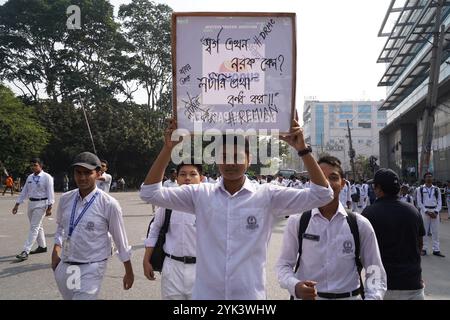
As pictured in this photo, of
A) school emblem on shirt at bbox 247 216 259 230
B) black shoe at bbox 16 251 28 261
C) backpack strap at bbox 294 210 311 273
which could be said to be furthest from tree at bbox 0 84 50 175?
school emblem on shirt at bbox 247 216 259 230

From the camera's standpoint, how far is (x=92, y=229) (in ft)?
12.5

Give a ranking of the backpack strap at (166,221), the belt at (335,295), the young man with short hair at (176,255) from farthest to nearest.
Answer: the backpack strap at (166,221) → the young man with short hair at (176,255) → the belt at (335,295)

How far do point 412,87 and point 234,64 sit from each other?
1441 inches

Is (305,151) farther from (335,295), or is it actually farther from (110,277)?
(110,277)

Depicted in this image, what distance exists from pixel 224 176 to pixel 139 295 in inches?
140

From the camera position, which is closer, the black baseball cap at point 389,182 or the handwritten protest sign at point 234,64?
the handwritten protest sign at point 234,64

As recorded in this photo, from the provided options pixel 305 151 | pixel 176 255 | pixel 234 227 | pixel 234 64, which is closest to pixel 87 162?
pixel 176 255

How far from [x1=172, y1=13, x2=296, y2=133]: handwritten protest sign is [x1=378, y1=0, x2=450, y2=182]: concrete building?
19374 millimetres

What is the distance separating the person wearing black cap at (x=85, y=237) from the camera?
369 centimetres

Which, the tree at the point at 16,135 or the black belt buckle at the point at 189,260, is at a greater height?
the tree at the point at 16,135

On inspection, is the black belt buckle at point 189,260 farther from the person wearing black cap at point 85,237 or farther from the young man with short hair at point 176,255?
the person wearing black cap at point 85,237

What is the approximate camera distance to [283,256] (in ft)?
10.0

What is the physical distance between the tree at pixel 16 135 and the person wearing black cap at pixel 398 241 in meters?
32.4

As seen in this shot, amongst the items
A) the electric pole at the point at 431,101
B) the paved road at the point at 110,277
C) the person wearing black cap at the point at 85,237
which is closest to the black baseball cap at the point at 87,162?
the person wearing black cap at the point at 85,237
